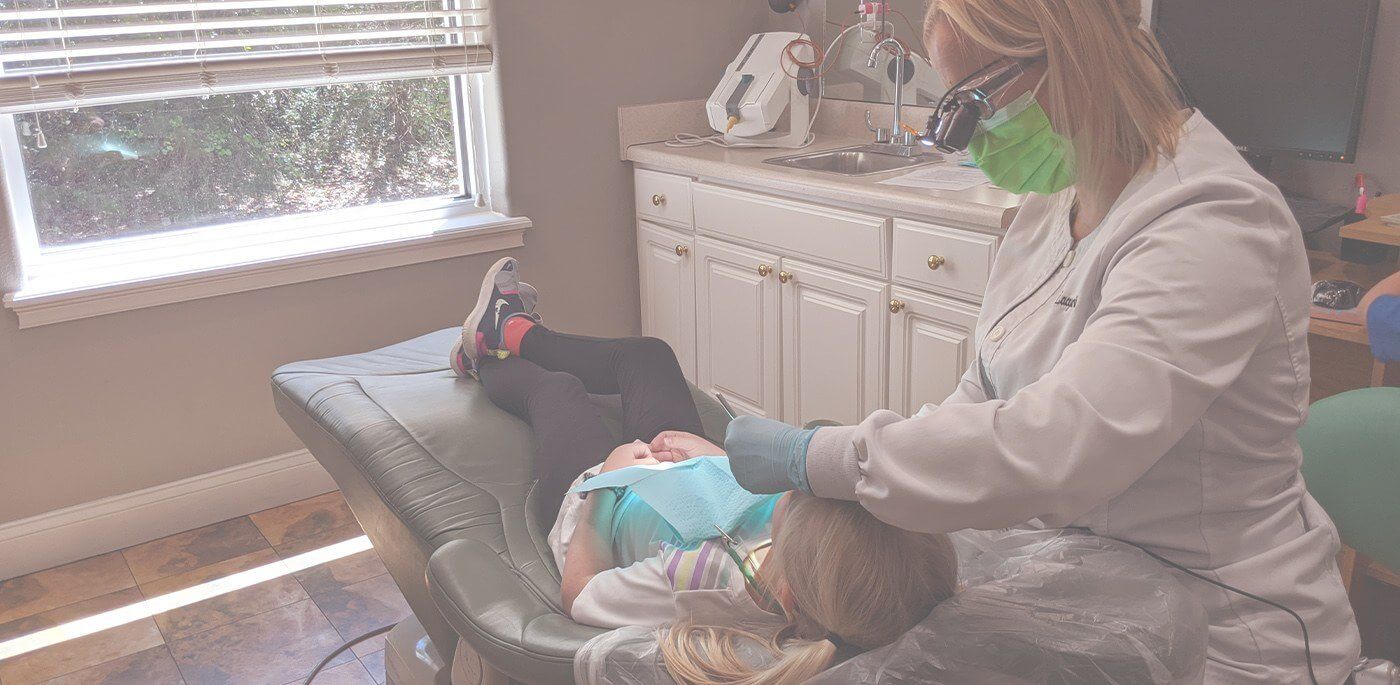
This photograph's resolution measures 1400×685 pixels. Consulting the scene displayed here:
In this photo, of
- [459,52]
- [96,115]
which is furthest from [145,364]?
[459,52]

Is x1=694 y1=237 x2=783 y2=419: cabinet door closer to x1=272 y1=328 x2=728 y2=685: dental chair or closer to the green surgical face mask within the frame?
x1=272 y1=328 x2=728 y2=685: dental chair

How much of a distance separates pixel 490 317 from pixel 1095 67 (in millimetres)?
1416

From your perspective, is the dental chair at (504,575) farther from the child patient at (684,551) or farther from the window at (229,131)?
the window at (229,131)

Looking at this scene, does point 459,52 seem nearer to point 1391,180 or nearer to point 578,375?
point 578,375

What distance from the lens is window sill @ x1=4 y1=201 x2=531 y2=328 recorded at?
260cm

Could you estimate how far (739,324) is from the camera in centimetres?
299

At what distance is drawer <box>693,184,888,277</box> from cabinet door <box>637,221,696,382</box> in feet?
0.49

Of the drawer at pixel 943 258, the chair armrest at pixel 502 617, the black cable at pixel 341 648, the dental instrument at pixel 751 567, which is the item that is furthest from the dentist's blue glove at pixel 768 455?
the black cable at pixel 341 648

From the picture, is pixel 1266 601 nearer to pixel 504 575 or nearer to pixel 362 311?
pixel 504 575

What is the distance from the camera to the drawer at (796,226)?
252cm

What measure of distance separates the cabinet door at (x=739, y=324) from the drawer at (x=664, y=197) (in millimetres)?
113

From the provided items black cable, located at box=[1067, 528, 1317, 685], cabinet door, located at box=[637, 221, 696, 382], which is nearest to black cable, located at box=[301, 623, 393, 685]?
cabinet door, located at box=[637, 221, 696, 382]

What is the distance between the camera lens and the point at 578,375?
217 centimetres

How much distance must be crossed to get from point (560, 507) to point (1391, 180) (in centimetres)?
176
